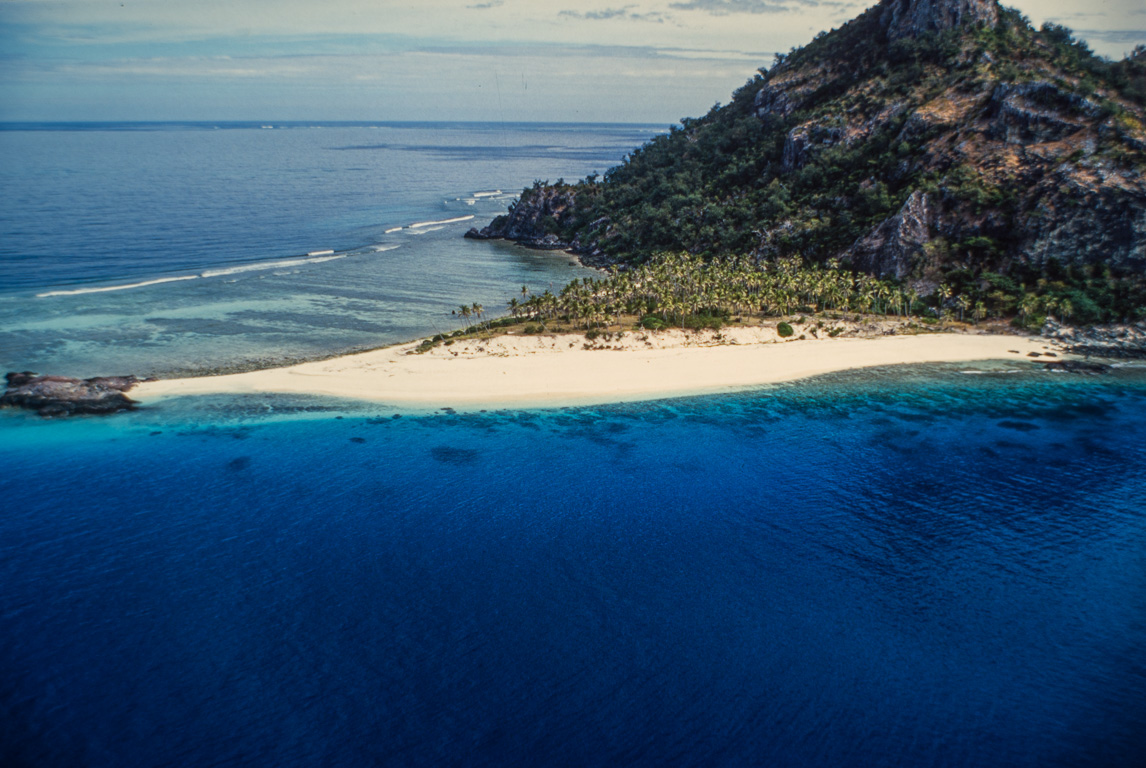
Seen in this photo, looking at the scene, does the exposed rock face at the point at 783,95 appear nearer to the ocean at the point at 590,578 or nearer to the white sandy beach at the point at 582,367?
the white sandy beach at the point at 582,367

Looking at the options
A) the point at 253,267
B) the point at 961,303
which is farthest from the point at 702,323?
the point at 253,267

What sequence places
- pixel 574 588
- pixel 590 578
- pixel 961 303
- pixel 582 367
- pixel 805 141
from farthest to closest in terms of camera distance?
pixel 805 141 → pixel 961 303 → pixel 582 367 → pixel 590 578 → pixel 574 588

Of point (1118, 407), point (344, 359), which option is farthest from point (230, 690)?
point (1118, 407)

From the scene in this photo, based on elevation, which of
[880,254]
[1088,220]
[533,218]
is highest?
[1088,220]

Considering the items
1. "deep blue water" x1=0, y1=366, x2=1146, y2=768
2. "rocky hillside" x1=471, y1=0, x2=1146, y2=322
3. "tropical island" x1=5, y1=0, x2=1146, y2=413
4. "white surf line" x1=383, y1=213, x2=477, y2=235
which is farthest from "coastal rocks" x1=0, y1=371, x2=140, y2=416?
"white surf line" x1=383, y1=213, x2=477, y2=235

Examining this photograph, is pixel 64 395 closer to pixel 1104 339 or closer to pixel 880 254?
pixel 880 254

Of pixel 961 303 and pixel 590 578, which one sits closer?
pixel 590 578
